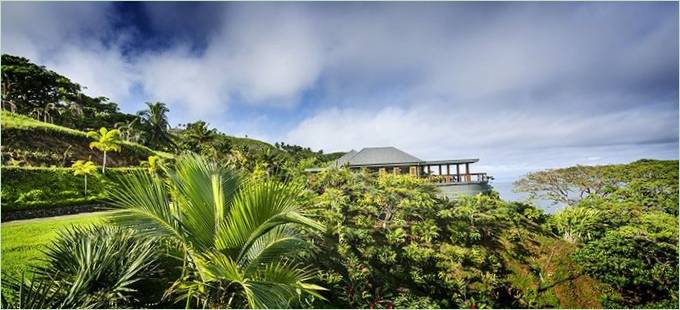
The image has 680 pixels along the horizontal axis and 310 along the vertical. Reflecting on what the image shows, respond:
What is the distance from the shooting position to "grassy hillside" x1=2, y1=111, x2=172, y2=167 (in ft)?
50.4

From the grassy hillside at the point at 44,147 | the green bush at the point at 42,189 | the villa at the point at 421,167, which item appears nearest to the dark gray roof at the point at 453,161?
the villa at the point at 421,167

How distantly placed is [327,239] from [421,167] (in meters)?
11.5

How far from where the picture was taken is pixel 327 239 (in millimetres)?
7414

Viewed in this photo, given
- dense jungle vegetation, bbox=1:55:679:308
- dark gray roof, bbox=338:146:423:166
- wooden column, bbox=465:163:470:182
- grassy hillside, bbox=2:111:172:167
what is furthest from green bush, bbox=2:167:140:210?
wooden column, bbox=465:163:470:182

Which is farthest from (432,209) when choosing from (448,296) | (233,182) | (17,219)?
(17,219)

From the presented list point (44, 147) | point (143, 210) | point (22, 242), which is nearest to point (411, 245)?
point (143, 210)

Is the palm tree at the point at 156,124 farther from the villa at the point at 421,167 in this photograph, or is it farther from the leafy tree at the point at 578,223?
the leafy tree at the point at 578,223

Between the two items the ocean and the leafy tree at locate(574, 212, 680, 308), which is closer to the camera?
the leafy tree at locate(574, 212, 680, 308)

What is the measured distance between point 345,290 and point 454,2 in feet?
18.2

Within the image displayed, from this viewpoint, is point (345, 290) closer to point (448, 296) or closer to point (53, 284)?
point (448, 296)

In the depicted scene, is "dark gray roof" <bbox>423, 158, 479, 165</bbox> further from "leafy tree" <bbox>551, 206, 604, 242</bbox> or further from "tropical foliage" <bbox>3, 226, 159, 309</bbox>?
"tropical foliage" <bbox>3, 226, 159, 309</bbox>

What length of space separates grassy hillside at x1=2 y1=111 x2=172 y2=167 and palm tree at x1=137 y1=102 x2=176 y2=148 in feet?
35.9

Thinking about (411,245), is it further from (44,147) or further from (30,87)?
(30,87)

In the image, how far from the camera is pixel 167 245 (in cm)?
309
